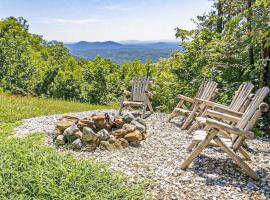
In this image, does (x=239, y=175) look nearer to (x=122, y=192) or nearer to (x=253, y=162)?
(x=253, y=162)

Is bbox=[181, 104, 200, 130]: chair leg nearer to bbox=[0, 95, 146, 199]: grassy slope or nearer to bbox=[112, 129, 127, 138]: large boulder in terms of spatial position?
bbox=[112, 129, 127, 138]: large boulder

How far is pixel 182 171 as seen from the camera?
435cm

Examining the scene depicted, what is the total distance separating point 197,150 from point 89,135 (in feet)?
6.57

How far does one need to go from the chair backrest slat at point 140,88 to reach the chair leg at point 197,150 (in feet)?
14.6

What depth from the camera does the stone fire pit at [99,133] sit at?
545 cm

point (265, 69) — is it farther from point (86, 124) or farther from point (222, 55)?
point (86, 124)

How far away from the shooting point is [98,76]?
76.6 feet

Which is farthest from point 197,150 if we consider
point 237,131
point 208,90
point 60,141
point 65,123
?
point 208,90

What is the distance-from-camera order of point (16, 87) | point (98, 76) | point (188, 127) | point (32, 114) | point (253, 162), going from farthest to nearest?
point (98, 76), point (16, 87), point (32, 114), point (188, 127), point (253, 162)

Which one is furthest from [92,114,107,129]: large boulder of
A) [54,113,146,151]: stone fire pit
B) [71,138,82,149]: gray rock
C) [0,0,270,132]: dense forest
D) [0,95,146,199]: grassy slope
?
[0,0,270,132]: dense forest

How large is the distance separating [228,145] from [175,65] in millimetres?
5956

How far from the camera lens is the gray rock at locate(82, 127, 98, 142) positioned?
5.45 m

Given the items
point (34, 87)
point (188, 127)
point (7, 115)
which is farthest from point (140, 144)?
point (34, 87)

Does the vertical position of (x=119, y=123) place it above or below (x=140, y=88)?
below
